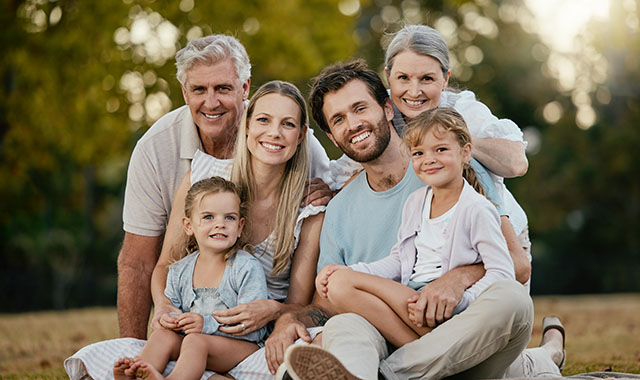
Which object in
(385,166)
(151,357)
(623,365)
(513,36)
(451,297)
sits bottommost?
(623,365)

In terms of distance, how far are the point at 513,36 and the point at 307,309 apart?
58.9 feet

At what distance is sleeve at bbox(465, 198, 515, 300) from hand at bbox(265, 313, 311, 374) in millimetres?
854

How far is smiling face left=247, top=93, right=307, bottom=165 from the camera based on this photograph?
156 inches

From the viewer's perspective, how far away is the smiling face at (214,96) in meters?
4.55

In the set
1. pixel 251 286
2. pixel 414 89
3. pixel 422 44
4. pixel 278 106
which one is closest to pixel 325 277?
pixel 251 286

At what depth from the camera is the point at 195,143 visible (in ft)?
15.5

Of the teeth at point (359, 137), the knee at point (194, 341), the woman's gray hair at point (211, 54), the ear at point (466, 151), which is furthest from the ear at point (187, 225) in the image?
the ear at point (466, 151)

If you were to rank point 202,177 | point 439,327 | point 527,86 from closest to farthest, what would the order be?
point 439,327
point 202,177
point 527,86

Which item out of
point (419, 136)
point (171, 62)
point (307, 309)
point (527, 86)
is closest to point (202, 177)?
point (307, 309)

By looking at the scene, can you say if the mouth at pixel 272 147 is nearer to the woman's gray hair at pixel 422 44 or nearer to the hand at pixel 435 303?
the woman's gray hair at pixel 422 44

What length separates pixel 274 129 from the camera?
396 centimetres

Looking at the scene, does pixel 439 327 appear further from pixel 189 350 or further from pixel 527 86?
pixel 527 86

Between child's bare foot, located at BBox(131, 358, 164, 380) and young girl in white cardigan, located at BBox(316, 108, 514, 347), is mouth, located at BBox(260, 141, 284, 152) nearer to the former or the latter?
young girl in white cardigan, located at BBox(316, 108, 514, 347)

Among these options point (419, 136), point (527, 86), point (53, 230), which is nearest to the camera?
point (419, 136)
